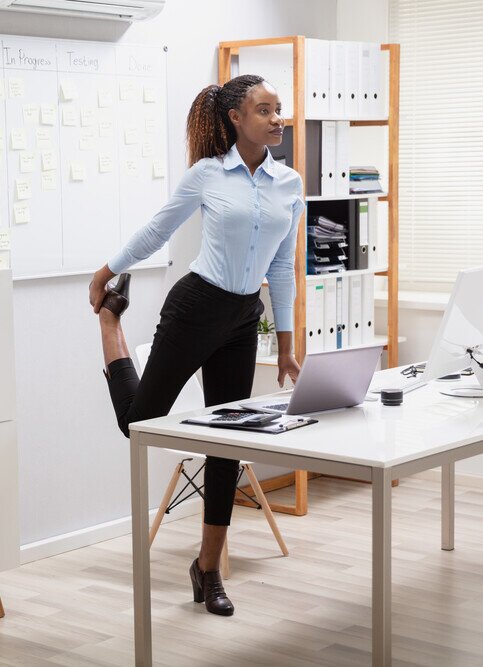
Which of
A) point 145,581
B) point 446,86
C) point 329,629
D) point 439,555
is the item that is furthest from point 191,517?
point 446,86

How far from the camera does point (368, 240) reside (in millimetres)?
5098

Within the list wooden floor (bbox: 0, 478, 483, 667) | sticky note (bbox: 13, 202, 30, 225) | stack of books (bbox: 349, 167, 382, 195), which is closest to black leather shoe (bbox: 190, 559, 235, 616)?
wooden floor (bbox: 0, 478, 483, 667)

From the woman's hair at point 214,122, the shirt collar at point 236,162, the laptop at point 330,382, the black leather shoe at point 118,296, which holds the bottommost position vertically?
the laptop at point 330,382

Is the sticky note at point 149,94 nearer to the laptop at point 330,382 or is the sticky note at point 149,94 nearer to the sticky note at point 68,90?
the sticky note at point 68,90

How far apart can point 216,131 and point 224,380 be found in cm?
79

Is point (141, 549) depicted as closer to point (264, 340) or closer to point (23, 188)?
point (23, 188)

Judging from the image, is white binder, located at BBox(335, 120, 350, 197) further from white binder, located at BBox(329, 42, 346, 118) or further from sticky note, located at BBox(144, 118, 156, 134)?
sticky note, located at BBox(144, 118, 156, 134)

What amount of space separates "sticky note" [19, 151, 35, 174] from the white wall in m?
0.41

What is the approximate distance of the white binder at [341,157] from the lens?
4.83 meters

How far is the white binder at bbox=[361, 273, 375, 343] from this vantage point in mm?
5109

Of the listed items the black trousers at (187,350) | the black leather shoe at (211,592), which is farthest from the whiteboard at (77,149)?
the black leather shoe at (211,592)

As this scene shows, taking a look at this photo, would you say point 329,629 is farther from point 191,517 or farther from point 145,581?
point 191,517

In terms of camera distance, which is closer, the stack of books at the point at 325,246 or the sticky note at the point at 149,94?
the sticky note at the point at 149,94

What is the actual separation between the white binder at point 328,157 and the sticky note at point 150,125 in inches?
30.2
